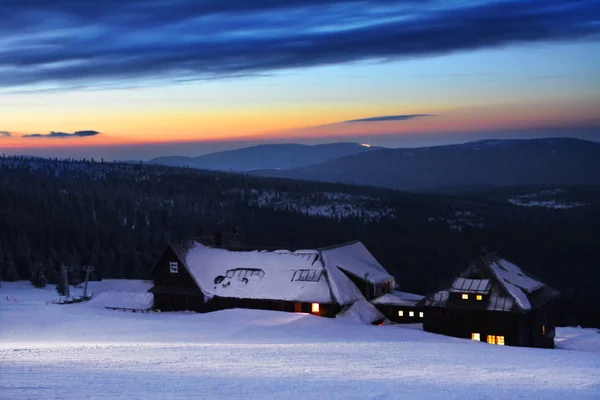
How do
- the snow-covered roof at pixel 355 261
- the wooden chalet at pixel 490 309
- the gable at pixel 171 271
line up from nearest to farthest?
the wooden chalet at pixel 490 309, the snow-covered roof at pixel 355 261, the gable at pixel 171 271

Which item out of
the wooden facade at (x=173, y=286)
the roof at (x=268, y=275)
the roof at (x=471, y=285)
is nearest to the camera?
the roof at (x=471, y=285)

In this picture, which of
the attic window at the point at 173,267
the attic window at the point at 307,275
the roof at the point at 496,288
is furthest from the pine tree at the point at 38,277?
the roof at the point at 496,288

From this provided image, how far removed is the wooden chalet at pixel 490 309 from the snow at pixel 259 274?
8.76m

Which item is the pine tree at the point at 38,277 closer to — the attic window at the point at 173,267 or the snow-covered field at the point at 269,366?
the attic window at the point at 173,267

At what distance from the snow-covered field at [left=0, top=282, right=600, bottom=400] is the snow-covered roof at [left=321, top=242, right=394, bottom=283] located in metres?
10.3

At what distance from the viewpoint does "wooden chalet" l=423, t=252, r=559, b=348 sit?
46719mm

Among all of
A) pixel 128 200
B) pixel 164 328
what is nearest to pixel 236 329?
pixel 164 328

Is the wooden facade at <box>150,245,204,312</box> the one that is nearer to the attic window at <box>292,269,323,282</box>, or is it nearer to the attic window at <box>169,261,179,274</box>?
the attic window at <box>169,261,179,274</box>

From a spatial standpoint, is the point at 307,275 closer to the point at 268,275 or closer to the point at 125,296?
the point at 268,275

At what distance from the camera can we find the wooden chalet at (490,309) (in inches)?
1839

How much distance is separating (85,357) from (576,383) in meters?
19.3

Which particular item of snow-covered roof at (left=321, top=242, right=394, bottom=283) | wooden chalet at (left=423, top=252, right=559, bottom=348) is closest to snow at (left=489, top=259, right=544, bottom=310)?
wooden chalet at (left=423, top=252, right=559, bottom=348)

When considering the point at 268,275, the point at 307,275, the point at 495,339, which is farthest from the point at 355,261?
the point at 495,339

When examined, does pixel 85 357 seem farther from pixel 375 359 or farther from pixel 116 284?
pixel 116 284
